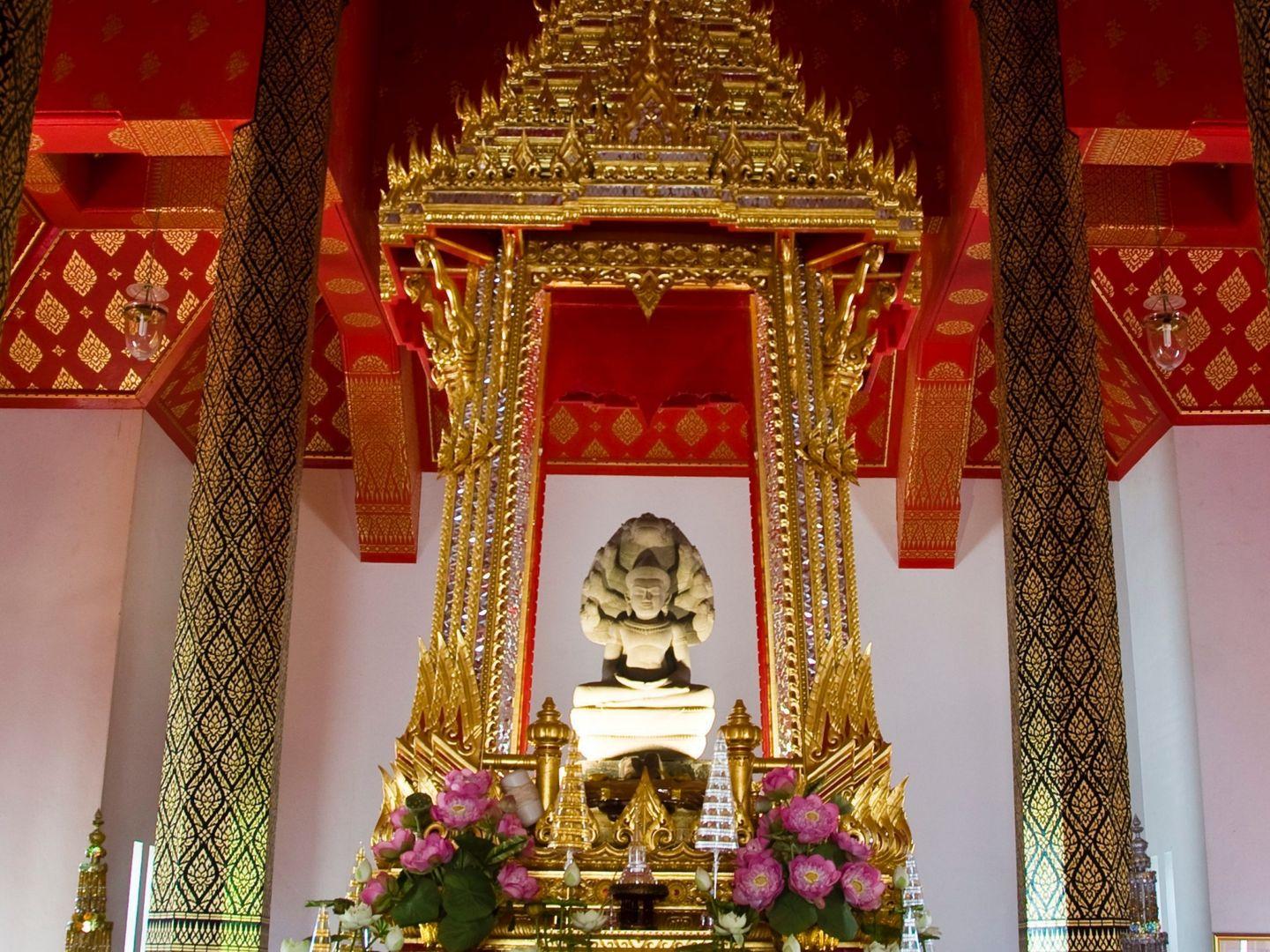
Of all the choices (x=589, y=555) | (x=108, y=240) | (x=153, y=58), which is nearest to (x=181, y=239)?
(x=108, y=240)

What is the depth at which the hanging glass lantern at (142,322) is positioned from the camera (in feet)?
25.1

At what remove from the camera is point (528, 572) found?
5.67 metres

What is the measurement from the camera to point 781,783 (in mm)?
4566

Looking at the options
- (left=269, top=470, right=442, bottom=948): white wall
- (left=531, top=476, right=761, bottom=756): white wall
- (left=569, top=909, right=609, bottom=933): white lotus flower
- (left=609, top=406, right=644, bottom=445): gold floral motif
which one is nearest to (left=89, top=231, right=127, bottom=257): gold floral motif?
(left=269, top=470, right=442, bottom=948): white wall

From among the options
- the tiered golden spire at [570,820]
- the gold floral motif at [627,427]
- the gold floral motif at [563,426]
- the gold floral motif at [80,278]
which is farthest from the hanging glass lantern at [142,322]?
the tiered golden spire at [570,820]

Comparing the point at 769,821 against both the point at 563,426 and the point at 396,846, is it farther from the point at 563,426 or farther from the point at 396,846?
the point at 563,426

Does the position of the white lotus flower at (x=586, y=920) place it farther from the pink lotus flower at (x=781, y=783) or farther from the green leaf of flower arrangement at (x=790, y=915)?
the pink lotus flower at (x=781, y=783)

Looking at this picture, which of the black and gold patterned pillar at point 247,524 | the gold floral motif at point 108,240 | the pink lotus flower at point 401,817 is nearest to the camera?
the pink lotus flower at point 401,817

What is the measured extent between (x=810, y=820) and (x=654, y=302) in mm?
2378

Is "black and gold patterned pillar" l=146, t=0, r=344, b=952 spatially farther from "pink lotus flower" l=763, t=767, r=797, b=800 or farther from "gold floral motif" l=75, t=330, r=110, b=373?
"gold floral motif" l=75, t=330, r=110, b=373

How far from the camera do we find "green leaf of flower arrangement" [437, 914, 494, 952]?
4.35 metres

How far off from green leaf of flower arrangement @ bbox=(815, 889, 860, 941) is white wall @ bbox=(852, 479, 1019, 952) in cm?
513

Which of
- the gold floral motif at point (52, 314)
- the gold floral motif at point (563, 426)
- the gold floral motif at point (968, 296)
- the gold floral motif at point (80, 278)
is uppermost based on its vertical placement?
the gold floral motif at point (80, 278)

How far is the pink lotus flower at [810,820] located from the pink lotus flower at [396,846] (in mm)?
1109
